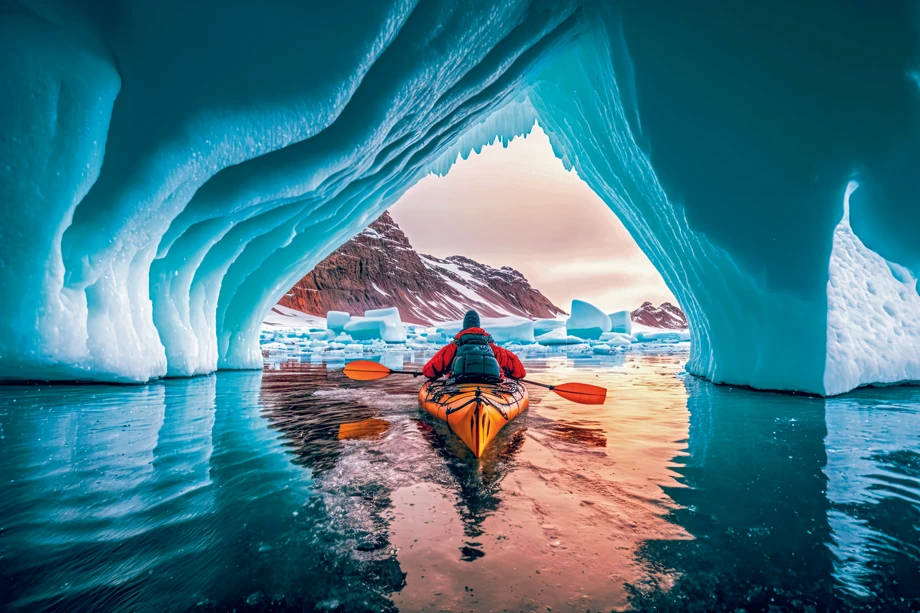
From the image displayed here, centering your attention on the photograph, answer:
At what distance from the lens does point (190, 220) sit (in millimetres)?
7660

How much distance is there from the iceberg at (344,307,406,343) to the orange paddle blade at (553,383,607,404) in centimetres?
2244

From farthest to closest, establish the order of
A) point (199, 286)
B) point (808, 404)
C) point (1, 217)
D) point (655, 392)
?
point (199, 286), point (655, 392), point (808, 404), point (1, 217)

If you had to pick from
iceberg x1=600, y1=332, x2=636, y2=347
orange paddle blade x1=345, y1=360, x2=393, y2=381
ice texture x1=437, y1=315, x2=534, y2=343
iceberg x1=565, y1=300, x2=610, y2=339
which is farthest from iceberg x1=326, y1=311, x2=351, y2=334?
orange paddle blade x1=345, y1=360, x2=393, y2=381

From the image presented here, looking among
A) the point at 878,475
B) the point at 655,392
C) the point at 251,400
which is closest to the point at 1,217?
the point at 251,400

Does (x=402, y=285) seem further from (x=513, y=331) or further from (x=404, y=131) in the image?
(x=404, y=131)

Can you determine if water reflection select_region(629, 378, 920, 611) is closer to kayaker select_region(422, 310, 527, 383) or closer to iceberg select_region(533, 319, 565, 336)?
kayaker select_region(422, 310, 527, 383)

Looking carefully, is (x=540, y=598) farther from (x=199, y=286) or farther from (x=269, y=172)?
(x=199, y=286)

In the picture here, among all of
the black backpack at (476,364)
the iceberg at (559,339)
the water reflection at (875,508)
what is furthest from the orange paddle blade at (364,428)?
the iceberg at (559,339)

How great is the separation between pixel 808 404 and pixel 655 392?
2447mm

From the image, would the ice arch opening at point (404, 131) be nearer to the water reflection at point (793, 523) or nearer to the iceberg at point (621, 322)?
the water reflection at point (793, 523)

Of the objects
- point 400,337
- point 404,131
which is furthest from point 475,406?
point 400,337

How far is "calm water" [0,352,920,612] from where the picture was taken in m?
1.87

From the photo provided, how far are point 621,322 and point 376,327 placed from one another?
19167 mm

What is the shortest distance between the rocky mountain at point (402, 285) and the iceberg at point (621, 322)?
55.5 meters
